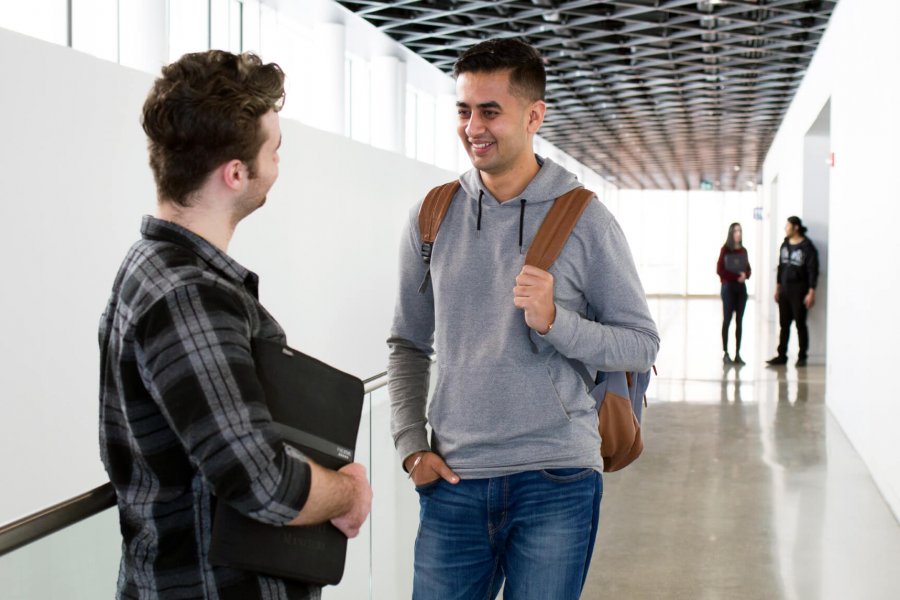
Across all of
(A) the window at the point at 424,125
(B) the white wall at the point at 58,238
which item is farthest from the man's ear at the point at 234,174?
(A) the window at the point at 424,125

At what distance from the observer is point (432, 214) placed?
6.27 ft

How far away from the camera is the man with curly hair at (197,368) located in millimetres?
1058

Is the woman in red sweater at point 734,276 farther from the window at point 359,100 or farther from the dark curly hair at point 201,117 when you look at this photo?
the dark curly hair at point 201,117

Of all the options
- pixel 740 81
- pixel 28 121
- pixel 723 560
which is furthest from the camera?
pixel 740 81

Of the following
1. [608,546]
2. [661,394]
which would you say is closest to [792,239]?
[661,394]

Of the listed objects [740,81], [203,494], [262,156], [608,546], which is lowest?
[608,546]

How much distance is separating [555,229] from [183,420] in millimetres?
947

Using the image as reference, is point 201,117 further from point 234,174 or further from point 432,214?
point 432,214

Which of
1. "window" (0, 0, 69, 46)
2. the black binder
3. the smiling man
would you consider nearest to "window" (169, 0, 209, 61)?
"window" (0, 0, 69, 46)

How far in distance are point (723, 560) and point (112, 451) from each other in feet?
11.4

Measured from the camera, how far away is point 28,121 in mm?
4562

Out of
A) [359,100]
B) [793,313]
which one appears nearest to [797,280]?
[793,313]

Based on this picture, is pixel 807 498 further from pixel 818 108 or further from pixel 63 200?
pixel 818 108

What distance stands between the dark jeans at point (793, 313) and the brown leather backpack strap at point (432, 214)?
9122mm
